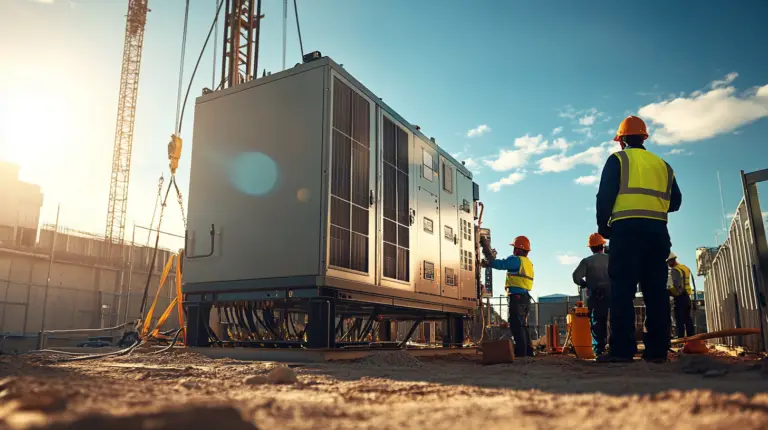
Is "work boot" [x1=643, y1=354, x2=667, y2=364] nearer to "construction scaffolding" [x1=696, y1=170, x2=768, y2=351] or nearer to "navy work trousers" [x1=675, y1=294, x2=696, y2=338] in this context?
"construction scaffolding" [x1=696, y1=170, x2=768, y2=351]

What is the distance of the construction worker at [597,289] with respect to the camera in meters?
7.96

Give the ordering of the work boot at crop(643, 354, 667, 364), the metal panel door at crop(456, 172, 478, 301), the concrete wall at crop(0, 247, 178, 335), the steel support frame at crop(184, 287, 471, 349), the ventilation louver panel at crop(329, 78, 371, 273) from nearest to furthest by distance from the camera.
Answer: the work boot at crop(643, 354, 667, 364) < the steel support frame at crop(184, 287, 471, 349) < the ventilation louver panel at crop(329, 78, 371, 273) < the metal panel door at crop(456, 172, 478, 301) < the concrete wall at crop(0, 247, 178, 335)

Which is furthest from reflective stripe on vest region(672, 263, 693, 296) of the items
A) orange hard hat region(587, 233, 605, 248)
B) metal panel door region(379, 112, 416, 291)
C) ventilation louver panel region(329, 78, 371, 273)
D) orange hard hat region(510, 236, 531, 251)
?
ventilation louver panel region(329, 78, 371, 273)

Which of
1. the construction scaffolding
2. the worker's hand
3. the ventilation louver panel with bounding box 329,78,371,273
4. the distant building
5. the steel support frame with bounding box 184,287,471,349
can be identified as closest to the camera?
the worker's hand

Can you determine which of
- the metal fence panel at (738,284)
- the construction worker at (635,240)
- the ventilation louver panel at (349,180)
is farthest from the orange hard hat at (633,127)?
the ventilation louver panel at (349,180)

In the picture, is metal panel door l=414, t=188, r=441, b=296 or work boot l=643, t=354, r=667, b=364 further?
metal panel door l=414, t=188, r=441, b=296

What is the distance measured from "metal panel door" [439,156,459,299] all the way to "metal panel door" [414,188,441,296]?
0.22 meters

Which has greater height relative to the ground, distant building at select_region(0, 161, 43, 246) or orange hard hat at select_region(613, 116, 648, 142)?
distant building at select_region(0, 161, 43, 246)

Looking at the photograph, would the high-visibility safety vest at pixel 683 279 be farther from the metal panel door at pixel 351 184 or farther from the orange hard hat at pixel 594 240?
the metal panel door at pixel 351 184

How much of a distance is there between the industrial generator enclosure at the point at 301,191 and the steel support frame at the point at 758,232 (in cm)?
411

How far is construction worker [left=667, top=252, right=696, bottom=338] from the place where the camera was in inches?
417

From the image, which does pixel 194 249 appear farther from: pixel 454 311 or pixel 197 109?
pixel 454 311

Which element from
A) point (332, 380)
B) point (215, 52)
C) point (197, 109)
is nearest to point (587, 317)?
point (332, 380)

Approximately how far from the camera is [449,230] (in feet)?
32.2
